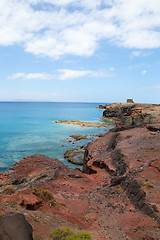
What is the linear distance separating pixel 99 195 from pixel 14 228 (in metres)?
9.47

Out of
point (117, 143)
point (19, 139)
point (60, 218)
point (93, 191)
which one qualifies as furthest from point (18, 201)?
point (19, 139)

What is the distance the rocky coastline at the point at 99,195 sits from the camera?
10.3 m

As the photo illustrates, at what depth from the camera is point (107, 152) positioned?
2619 cm

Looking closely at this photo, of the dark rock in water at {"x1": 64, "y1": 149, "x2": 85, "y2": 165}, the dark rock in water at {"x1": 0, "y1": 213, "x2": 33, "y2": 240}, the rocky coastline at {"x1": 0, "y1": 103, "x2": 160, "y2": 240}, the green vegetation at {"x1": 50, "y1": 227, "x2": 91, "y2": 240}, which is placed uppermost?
the dark rock in water at {"x1": 0, "y1": 213, "x2": 33, "y2": 240}

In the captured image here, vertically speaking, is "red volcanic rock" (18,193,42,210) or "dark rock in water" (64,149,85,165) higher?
"red volcanic rock" (18,193,42,210)

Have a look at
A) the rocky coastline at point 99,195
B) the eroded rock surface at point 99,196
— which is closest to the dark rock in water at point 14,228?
the rocky coastline at point 99,195

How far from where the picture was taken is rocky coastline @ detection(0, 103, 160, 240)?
1026 cm

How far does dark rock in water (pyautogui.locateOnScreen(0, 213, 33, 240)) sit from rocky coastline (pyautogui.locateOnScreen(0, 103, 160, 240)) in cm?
91

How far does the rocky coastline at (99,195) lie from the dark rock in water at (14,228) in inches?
36.0

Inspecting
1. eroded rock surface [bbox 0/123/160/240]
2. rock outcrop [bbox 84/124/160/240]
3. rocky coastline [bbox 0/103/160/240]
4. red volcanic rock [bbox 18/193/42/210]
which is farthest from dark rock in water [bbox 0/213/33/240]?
rock outcrop [bbox 84/124/160/240]

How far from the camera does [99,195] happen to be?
50.4 ft

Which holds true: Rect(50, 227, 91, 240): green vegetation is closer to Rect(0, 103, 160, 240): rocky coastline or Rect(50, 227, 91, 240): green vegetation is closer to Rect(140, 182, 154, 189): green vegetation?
Rect(0, 103, 160, 240): rocky coastline

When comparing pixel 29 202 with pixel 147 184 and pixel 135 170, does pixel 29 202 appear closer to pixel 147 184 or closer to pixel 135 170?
pixel 147 184

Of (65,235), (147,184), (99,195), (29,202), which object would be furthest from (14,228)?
(147,184)
